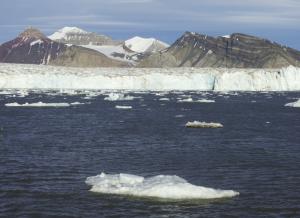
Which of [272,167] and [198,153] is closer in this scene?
[272,167]

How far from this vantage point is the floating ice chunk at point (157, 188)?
19.5m

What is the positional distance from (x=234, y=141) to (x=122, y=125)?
13046mm

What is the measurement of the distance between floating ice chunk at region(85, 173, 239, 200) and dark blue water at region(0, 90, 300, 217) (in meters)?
0.50

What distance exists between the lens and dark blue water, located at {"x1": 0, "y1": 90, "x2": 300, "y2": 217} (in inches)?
727

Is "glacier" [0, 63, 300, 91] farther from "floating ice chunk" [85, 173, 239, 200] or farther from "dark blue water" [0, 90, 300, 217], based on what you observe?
"floating ice chunk" [85, 173, 239, 200]

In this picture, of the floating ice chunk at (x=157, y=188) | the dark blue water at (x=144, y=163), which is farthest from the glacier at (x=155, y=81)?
the floating ice chunk at (x=157, y=188)

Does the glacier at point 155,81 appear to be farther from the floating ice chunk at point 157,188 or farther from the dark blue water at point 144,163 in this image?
the floating ice chunk at point 157,188

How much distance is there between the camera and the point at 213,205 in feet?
61.3

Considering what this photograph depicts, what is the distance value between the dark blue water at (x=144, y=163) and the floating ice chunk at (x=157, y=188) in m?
0.50

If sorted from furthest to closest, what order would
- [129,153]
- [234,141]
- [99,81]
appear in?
[99,81] < [234,141] < [129,153]

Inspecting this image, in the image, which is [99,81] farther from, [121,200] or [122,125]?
[121,200]

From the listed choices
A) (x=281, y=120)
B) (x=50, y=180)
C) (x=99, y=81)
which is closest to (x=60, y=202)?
(x=50, y=180)

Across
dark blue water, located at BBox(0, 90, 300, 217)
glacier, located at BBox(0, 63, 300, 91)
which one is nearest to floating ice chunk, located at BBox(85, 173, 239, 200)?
dark blue water, located at BBox(0, 90, 300, 217)

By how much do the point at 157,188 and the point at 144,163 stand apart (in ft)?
23.2
